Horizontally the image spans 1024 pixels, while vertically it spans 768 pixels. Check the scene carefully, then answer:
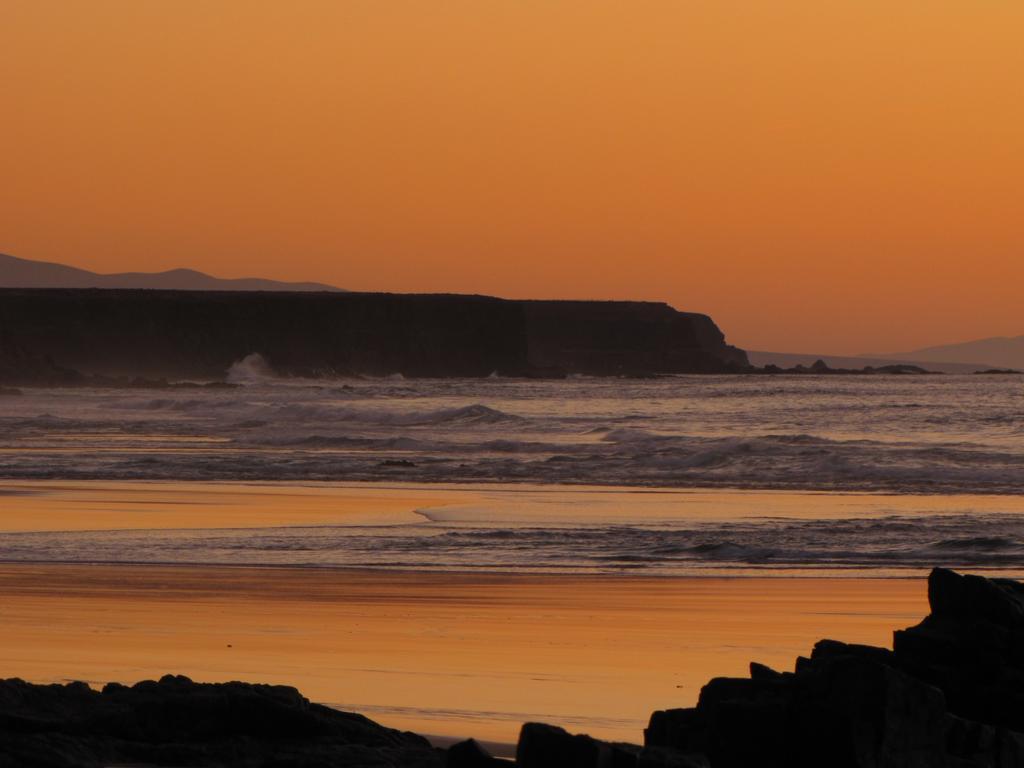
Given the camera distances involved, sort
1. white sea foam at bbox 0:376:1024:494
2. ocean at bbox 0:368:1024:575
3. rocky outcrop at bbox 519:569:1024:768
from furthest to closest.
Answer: white sea foam at bbox 0:376:1024:494, ocean at bbox 0:368:1024:575, rocky outcrop at bbox 519:569:1024:768

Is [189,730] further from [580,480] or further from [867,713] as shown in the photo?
[580,480]

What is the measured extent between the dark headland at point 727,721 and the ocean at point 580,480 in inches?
235

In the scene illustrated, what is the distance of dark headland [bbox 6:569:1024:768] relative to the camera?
521 cm

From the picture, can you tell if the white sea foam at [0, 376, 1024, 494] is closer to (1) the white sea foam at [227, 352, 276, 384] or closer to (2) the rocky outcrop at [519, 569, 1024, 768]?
(2) the rocky outcrop at [519, 569, 1024, 768]

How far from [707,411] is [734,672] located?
45.1 m

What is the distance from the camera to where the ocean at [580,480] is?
43.5 ft

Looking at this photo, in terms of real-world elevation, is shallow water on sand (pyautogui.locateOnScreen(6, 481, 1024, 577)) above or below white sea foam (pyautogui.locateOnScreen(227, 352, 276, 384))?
below

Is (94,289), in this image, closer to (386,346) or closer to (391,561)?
(386,346)

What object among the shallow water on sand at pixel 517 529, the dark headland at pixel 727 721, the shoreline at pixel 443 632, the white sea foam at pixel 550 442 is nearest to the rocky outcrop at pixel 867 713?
the dark headland at pixel 727 721

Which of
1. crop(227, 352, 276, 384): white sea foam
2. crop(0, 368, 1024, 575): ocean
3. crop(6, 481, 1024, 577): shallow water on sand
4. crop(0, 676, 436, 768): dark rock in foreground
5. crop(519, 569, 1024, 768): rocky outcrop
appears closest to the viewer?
crop(519, 569, 1024, 768): rocky outcrop

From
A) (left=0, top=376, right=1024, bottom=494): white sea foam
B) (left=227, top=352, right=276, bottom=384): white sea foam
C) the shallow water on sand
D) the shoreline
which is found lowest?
the shoreline

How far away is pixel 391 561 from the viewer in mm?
12711

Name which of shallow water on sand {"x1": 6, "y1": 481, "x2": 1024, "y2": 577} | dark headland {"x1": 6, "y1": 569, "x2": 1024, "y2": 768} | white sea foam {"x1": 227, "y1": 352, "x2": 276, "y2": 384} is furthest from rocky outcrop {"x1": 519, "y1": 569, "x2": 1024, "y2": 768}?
white sea foam {"x1": 227, "y1": 352, "x2": 276, "y2": 384}

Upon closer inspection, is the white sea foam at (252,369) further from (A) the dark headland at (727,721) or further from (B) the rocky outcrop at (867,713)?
(B) the rocky outcrop at (867,713)
